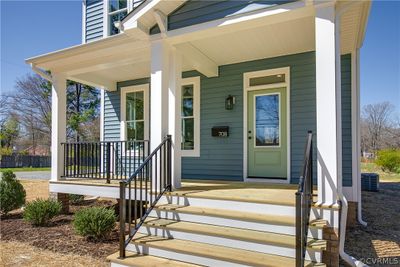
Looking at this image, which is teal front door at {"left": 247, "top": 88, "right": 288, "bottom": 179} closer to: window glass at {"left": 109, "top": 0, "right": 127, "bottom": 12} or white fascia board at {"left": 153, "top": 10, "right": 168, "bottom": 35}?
white fascia board at {"left": 153, "top": 10, "right": 168, "bottom": 35}

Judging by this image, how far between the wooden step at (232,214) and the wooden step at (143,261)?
2.28ft

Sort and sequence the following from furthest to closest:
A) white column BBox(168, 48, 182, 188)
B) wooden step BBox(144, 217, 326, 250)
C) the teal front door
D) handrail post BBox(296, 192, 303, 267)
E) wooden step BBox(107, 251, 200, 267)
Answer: the teal front door
white column BBox(168, 48, 182, 188)
wooden step BBox(107, 251, 200, 267)
wooden step BBox(144, 217, 326, 250)
handrail post BBox(296, 192, 303, 267)

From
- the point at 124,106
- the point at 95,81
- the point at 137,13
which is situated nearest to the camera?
the point at 137,13

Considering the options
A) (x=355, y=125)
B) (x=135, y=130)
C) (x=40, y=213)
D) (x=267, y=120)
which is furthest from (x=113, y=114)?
(x=355, y=125)

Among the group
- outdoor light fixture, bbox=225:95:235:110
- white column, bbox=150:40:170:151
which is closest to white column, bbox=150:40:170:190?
white column, bbox=150:40:170:151

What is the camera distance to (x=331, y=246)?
9.64ft

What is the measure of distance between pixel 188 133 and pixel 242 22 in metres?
3.22

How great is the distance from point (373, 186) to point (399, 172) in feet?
22.4

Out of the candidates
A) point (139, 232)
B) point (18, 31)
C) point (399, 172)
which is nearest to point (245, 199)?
point (139, 232)

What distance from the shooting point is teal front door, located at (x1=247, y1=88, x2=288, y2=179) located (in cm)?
551

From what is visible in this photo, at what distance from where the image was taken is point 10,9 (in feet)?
29.0

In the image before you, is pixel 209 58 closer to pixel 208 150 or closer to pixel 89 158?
pixel 208 150

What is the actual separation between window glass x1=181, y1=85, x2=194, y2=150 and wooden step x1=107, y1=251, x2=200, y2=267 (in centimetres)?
342

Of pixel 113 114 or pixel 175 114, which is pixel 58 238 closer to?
pixel 175 114
